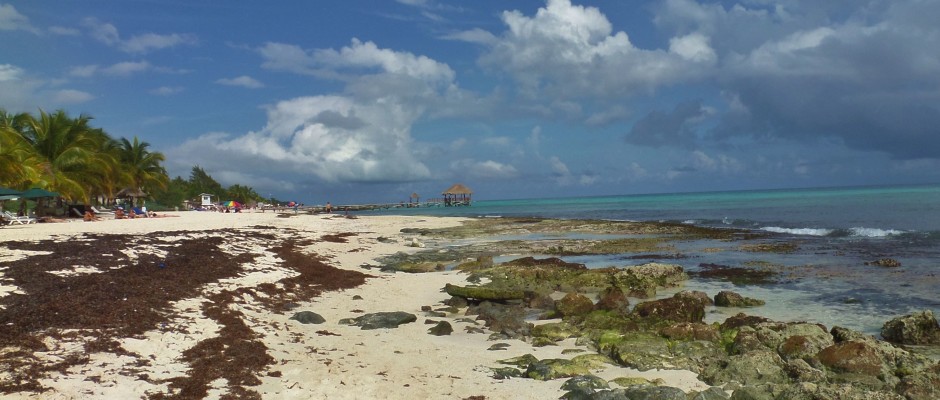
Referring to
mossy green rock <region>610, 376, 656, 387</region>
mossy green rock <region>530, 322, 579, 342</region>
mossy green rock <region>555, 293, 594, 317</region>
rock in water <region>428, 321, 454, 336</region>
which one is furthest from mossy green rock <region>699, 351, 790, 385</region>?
rock in water <region>428, 321, 454, 336</region>

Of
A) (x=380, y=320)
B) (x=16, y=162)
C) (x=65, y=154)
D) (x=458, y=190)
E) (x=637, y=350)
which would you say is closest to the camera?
(x=637, y=350)

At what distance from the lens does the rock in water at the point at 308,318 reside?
12.1 metres

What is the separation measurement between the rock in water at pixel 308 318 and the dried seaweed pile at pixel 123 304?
42.2 inches

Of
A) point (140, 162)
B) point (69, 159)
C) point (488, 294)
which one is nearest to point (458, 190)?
point (140, 162)

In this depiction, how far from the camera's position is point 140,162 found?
58375 mm

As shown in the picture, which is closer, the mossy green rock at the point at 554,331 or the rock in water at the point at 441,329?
the mossy green rock at the point at 554,331

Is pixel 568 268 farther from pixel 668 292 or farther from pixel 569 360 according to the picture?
pixel 569 360

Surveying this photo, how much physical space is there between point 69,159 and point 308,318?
38.1m

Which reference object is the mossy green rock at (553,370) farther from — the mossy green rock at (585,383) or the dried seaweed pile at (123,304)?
the dried seaweed pile at (123,304)

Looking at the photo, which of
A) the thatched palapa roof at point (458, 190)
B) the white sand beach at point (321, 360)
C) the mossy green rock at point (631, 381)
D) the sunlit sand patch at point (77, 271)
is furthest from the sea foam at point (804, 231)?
the thatched palapa roof at point (458, 190)

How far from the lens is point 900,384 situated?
26.0 feet

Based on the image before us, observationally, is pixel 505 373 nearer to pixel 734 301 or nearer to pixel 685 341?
pixel 685 341

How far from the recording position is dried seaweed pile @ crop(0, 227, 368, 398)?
757 cm

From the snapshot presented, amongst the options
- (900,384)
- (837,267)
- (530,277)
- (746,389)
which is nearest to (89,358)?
(746,389)
